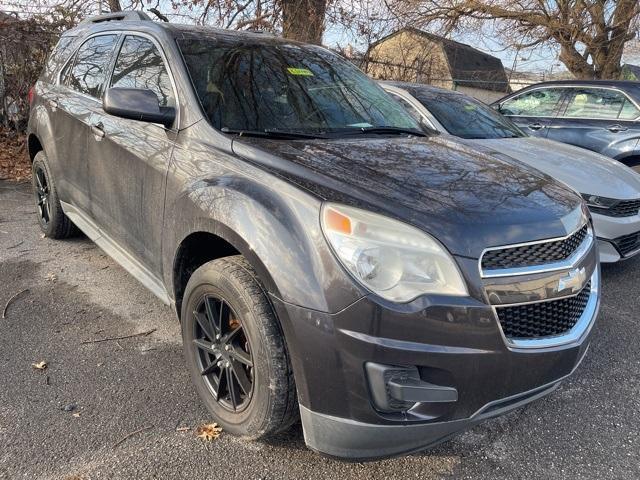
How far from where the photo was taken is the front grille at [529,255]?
197 cm

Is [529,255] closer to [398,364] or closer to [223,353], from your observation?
[398,364]

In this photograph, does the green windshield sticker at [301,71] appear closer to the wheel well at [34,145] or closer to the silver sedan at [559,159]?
the silver sedan at [559,159]

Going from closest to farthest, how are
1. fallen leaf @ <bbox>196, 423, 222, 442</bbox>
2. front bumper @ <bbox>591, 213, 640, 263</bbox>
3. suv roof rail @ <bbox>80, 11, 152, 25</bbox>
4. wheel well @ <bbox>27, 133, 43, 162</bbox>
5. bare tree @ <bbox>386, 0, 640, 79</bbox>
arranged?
fallen leaf @ <bbox>196, 423, 222, 442</bbox>, suv roof rail @ <bbox>80, 11, 152, 25</bbox>, front bumper @ <bbox>591, 213, 640, 263</bbox>, wheel well @ <bbox>27, 133, 43, 162</bbox>, bare tree @ <bbox>386, 0, 640, 79</bbox>

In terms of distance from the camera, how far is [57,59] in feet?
15.3

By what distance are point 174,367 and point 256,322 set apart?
1.14 metres

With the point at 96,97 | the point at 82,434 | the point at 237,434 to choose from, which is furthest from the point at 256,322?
the point at 96,97

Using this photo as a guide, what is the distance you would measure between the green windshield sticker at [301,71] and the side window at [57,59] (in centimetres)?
226

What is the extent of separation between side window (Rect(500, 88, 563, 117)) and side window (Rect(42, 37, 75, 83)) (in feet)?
20.7

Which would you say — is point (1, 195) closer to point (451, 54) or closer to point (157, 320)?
point (157, 320)

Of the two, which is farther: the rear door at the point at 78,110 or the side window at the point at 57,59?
the side window at the point at 57,59

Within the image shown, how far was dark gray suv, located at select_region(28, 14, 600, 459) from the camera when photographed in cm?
188

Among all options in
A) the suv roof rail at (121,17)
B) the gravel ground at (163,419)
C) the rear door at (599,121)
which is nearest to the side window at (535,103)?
the rear door at (599,121)

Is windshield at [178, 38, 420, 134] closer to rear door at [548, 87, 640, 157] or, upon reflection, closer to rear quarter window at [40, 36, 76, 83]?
rear quarter window at [40, 36, 76, 83]

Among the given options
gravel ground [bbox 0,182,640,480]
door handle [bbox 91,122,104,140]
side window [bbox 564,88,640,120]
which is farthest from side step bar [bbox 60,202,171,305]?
side window [bbox 564,88,640,120]
